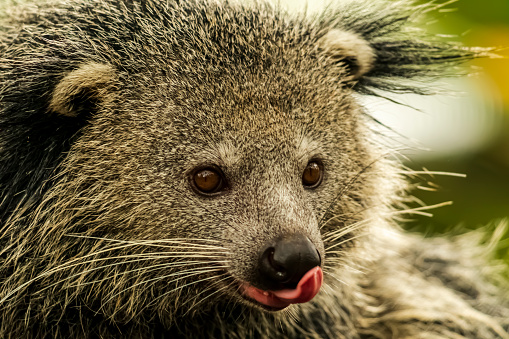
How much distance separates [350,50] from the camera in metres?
4.93

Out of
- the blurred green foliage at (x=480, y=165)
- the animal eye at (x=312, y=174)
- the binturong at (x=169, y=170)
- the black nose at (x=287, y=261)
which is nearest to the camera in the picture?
the black nose at (x=287, y=261)

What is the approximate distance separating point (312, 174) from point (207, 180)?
0.74m

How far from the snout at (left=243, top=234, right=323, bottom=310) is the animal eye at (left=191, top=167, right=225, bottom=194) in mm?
519

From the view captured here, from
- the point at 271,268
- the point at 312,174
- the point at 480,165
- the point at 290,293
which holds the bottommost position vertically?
the point at 480,165

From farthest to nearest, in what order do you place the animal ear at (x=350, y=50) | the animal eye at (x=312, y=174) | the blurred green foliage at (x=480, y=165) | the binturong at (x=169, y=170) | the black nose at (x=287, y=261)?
the blurred green foliage at (x=480, y=165), the animal ear at (x=350, y=50), the animal eye at (x=312, y=174), the binturong at (x=169, y=170), the black nose at (x=287, y=261)

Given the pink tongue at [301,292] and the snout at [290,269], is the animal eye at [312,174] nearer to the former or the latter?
the snout at [290,269]

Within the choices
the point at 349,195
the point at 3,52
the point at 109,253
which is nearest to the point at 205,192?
the point at 109,253

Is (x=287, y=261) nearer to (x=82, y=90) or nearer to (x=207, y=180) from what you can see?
(x=207, y=180)

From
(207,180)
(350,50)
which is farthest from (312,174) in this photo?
(350,50)

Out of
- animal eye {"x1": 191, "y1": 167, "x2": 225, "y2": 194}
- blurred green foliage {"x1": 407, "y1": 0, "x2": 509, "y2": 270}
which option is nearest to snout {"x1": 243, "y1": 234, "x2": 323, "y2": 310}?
animal eye {"x1": 191, "y1": 167, "x2": 225, "y2": 194}

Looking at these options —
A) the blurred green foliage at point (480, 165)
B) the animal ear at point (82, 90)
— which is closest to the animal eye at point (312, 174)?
the animal ear at point (82, 90)

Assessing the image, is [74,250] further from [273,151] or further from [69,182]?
[273,151]

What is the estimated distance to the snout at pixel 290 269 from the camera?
3.72 meters

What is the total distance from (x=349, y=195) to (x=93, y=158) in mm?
1756
